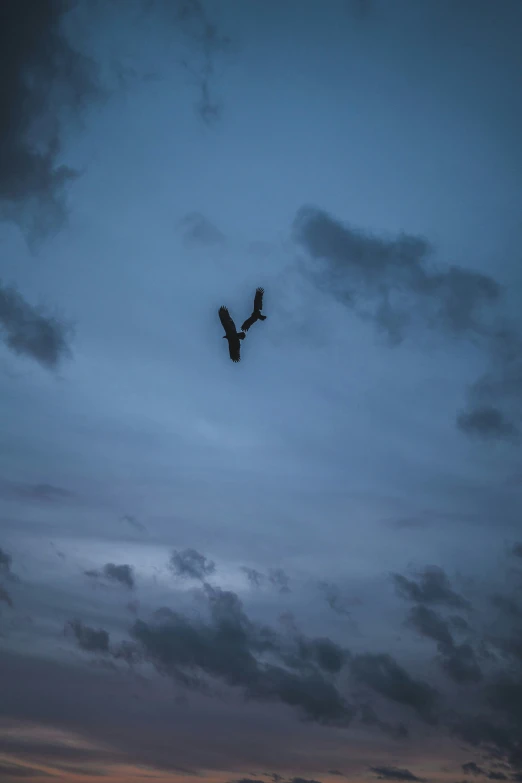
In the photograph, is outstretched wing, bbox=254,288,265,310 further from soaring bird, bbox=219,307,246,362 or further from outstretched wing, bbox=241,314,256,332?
soaring bird, bbox=219,307,246,362

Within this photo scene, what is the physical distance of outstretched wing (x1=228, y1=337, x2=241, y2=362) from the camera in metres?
46.0

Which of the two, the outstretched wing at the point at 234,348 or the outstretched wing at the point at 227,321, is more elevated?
the outstretched wing at the point at 227,321

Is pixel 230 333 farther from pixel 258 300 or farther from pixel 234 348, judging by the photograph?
pixel 258 300

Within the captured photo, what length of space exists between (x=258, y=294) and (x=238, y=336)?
4.35m

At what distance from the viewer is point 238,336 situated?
45781 millimetres

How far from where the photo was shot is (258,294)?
1690 inches

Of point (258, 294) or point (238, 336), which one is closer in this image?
point (258, 294)

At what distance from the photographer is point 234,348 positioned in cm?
4628

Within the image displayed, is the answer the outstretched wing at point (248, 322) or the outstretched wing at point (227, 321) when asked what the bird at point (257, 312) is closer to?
the outstretched wing at point (248, 322)

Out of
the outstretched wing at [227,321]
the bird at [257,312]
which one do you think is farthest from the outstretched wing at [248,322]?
the outstretched wing at [227,321]

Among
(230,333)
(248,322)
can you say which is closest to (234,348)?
(230,333)

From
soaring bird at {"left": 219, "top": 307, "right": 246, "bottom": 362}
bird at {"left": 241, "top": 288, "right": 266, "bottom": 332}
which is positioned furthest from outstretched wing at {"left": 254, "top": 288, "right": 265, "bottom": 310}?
soaring bird at {"left": 219, "top": 307, "right": 246, "bottom": 362}

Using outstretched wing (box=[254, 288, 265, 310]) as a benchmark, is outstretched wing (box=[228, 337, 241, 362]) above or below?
below

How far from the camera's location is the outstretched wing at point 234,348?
46.0m
